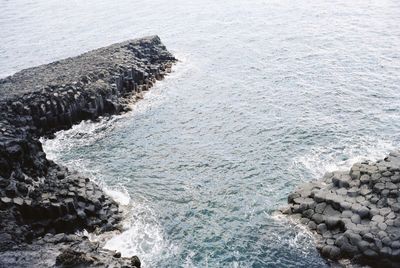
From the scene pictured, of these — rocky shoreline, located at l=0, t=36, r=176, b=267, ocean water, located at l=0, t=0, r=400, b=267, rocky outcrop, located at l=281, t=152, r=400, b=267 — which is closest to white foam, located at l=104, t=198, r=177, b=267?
ocean water, located at l=0, t=0, r=400, b=267

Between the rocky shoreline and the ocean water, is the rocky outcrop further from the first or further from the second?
the rocky shoreline

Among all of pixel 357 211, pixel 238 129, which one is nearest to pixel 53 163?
pixel 238 129

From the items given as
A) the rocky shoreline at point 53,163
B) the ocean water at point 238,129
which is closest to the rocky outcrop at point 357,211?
the ocean water at point 238,129

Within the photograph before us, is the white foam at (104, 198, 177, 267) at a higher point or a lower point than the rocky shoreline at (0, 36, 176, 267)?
lower

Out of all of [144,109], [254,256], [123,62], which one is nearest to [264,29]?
[123,62]

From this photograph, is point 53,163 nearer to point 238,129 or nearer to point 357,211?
point 238,129

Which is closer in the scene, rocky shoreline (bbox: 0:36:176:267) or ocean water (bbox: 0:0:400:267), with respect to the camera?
rocky shoreline (bbox: 0:36:176:267)
